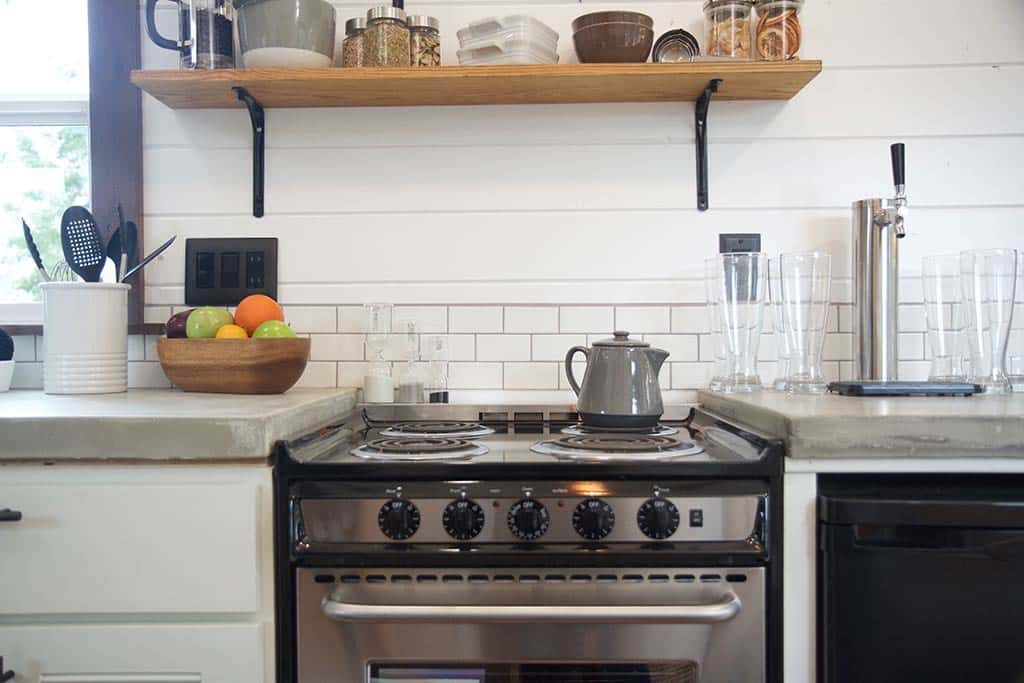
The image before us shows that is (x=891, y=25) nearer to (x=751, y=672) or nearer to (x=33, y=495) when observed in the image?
(x=751, y=672)

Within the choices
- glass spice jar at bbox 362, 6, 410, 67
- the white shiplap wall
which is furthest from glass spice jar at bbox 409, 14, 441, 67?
the white shiplap wall

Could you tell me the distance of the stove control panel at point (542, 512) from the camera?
103 centimetres

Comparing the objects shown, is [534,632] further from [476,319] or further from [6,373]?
[6,373]

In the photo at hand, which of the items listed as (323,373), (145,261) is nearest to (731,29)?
(323,373)

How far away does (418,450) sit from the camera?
113 centimetres

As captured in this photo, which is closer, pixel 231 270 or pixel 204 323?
pixel 204 323

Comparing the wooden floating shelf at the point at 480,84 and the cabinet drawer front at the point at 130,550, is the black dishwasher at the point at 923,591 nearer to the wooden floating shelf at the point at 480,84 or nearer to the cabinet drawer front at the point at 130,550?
the cabinet drawer front at the point at 130,550

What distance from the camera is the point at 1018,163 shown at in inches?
67.0

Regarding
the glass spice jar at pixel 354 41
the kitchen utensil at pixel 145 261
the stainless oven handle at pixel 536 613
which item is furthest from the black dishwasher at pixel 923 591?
the kitchen utensil at pixel 145 261

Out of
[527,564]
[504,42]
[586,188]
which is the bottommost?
[527,564]

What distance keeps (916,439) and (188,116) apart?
5.46ft

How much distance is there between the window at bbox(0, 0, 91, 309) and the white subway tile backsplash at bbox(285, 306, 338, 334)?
610mm

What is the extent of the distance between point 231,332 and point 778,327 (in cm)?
117

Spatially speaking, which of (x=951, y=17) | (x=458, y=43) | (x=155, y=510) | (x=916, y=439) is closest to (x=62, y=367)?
(x=155, y=510)
